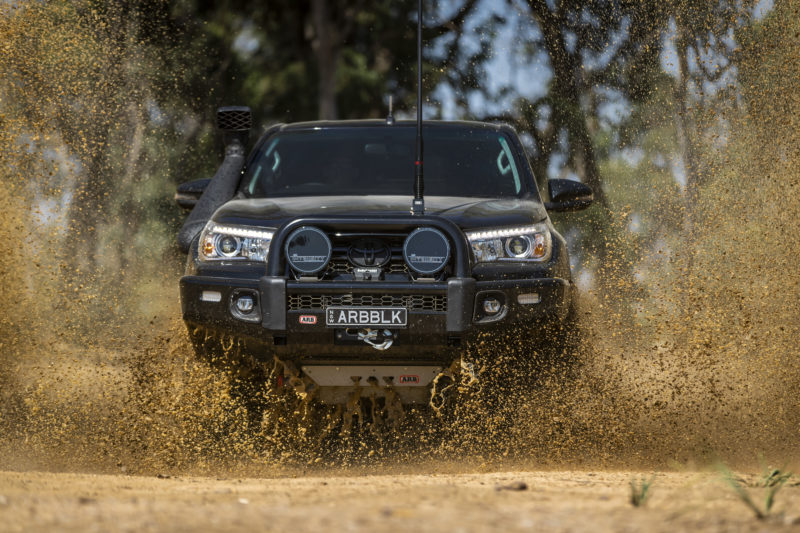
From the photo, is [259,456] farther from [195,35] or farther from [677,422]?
[195,35]

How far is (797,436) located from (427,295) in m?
2.76

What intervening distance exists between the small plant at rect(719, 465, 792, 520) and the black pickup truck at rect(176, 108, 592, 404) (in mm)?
1376

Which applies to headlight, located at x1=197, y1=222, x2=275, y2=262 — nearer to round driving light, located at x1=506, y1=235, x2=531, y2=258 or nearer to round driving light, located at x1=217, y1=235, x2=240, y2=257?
round driving light, located at x1=217, y1=235, x2=240, y2=257

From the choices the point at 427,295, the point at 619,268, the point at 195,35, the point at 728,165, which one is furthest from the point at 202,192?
the point at 195,35

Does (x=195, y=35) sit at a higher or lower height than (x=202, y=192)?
higher

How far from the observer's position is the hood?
18.3 ft

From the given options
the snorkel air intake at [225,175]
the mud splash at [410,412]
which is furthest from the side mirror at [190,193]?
the mud splash at [410,412]

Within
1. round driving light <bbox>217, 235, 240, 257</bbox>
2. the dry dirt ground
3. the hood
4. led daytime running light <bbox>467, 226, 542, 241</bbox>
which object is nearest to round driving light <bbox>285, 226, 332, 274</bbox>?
the hood

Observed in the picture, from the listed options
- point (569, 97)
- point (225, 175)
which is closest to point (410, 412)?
point (225, 175)

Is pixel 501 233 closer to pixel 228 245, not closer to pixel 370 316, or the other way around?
pixel 370 316

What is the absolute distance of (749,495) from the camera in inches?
163

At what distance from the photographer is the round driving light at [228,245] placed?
5621 mm

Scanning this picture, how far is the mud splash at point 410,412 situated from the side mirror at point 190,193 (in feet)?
2.78

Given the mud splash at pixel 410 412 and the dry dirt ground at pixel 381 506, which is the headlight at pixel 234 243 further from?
the dry dirt ground at pixel 381 506
